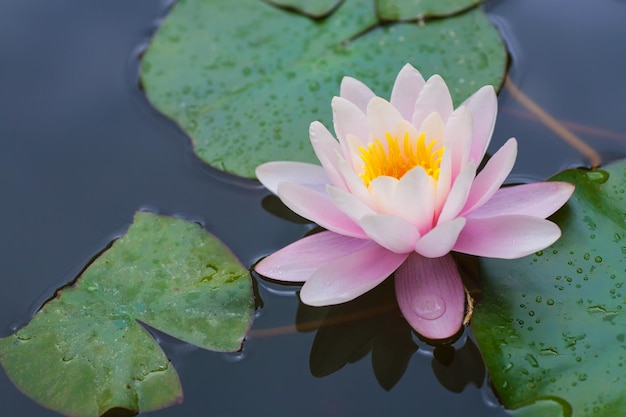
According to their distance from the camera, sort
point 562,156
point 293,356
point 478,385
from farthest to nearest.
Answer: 1. point 562,156
2. point 293,356
3. point 478,385

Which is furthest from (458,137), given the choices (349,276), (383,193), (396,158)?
(349,276)

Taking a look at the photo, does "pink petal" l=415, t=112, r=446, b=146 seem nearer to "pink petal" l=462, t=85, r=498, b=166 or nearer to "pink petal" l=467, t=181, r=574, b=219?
"pink petal" l=462, t=85, r=498, b=166

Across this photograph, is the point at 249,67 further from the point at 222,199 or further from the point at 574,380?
the point at 574,380

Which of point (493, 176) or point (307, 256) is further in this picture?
point (307, 256)

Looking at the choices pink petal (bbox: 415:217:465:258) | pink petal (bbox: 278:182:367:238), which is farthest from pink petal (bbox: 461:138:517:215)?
pink petal (bbox: 278:182:367:238)

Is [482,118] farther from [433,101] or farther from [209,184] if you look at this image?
[209,184]

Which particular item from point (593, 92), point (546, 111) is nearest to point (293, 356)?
point (546, 111)
